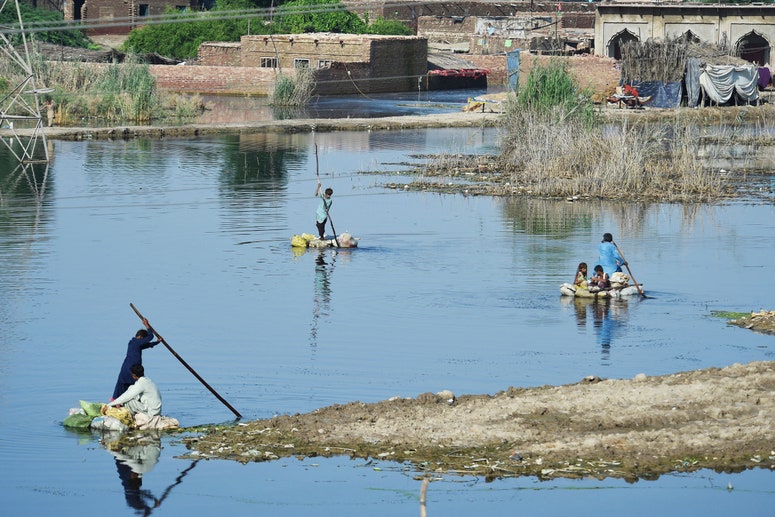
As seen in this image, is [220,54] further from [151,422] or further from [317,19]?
[151,422]

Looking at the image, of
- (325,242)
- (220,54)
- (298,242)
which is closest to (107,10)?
(220,54)

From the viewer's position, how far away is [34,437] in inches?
556

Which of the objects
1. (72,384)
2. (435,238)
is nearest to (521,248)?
(435,238)

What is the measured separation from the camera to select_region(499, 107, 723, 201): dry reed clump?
32969 mm

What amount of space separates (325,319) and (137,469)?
23.0 feet

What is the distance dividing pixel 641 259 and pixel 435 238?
177 inches

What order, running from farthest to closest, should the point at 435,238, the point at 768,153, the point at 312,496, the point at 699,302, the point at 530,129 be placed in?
the point at 768,153
the point at 530,129
the point at 435,238
the point at 699,302
the point at 312,496

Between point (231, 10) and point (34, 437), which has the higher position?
point (231, 10)

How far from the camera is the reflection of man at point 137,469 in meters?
12.4

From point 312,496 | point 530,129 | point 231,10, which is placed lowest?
point 312,496

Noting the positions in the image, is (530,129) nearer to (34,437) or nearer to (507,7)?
(34,437)

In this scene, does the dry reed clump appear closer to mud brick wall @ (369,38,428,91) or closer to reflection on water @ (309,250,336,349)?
reflection on water @ (309,250,336,349)

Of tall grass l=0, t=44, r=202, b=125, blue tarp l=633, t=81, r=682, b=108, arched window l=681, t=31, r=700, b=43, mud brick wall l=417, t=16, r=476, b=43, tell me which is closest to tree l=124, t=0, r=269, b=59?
mud brick wall l=417, t=16, r=476, b=43

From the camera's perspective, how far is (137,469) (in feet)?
43.2
